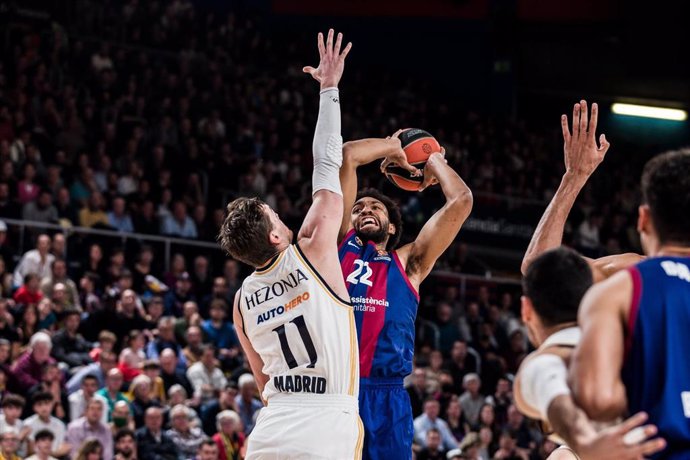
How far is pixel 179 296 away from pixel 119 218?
180 cm

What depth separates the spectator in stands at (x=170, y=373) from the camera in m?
14.2

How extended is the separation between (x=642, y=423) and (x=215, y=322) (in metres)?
12.6

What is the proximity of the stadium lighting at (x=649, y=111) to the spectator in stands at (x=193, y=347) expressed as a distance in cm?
1978

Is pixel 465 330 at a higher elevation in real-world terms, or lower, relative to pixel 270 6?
lower

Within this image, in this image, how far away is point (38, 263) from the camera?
1464 centimetres

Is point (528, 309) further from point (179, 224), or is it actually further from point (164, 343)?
point (179, 224)

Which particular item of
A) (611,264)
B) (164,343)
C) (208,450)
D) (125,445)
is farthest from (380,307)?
(164,343)

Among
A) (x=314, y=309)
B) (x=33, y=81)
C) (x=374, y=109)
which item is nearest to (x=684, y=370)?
(x=314, y=309)

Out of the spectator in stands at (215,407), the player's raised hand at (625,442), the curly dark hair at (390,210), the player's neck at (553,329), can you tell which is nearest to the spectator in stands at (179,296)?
the spectator in stands at (215,407)

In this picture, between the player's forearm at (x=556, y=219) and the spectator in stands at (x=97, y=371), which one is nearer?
the player's forearm at (x=556, y=219)

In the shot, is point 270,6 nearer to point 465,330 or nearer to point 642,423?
point 465,330

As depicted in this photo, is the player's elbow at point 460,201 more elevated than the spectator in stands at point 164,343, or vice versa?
the player's elbow at point 460,201

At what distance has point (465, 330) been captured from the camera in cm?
1950

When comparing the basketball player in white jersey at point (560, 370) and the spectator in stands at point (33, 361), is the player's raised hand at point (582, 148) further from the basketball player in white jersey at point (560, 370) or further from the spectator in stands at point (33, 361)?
the spectator in stands at point (33, 361)
